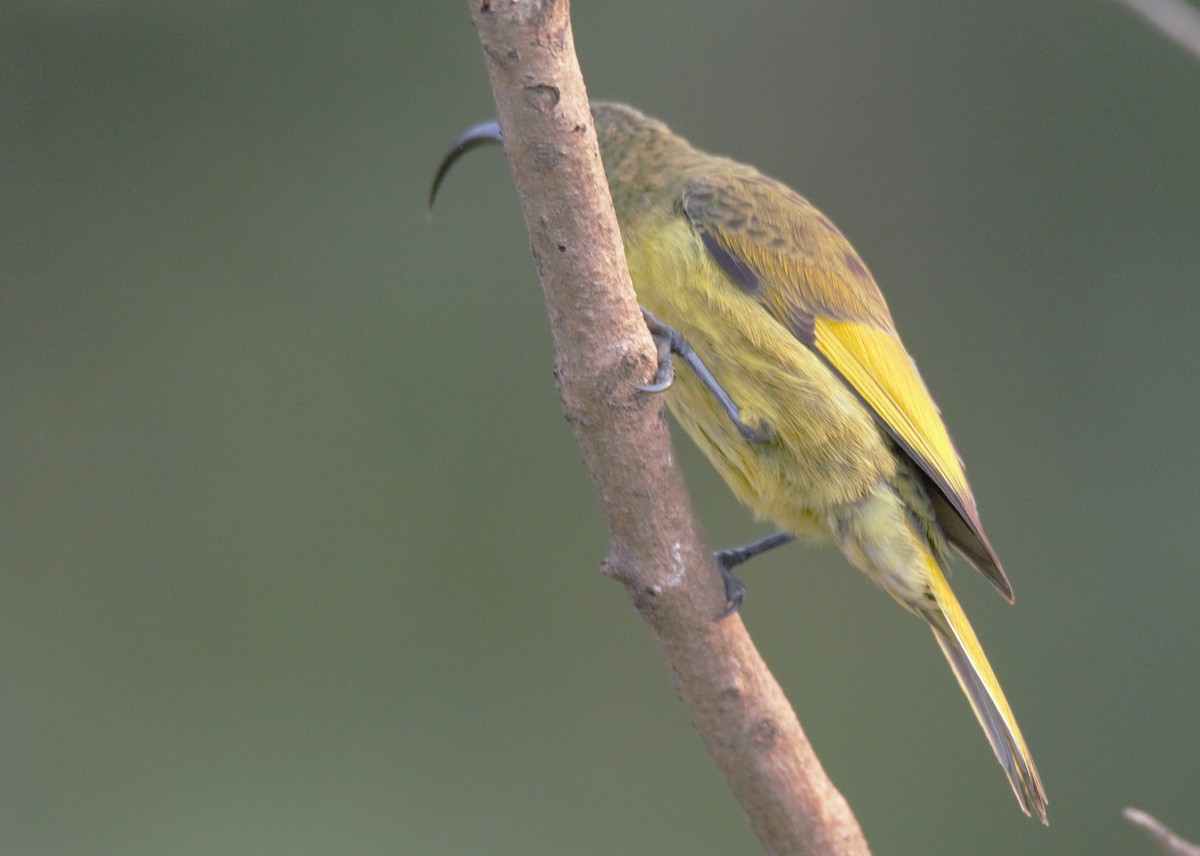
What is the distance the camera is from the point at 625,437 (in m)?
2.09

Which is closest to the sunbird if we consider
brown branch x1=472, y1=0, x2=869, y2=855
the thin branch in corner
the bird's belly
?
the bird's belly

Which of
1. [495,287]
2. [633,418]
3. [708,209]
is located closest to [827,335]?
[708,209]

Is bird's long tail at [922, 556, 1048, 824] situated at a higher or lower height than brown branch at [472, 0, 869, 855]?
lower

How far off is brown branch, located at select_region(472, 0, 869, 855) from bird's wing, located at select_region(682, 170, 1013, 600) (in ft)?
1.95

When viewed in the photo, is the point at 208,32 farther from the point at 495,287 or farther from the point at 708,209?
the point at 708,209

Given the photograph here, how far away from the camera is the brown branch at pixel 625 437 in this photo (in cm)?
177

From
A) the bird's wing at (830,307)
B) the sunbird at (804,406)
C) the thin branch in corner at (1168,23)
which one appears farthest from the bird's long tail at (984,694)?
the thin branch in corner at (1168,23)

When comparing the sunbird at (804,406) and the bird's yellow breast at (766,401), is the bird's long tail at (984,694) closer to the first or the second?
the sunbird at (804,406)

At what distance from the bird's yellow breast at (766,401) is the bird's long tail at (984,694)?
27 cm

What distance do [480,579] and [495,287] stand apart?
3.66ft

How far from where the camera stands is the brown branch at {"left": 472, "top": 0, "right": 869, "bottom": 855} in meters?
1.77

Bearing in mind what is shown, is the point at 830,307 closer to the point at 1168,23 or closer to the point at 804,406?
the point at 804,406

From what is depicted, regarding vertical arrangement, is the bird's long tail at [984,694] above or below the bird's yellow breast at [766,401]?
below

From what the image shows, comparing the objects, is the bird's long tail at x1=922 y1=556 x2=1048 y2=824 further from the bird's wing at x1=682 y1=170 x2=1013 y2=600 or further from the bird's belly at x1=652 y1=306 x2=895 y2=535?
the bird's belly at x1=652 y1=306 x2=895 y2=535
